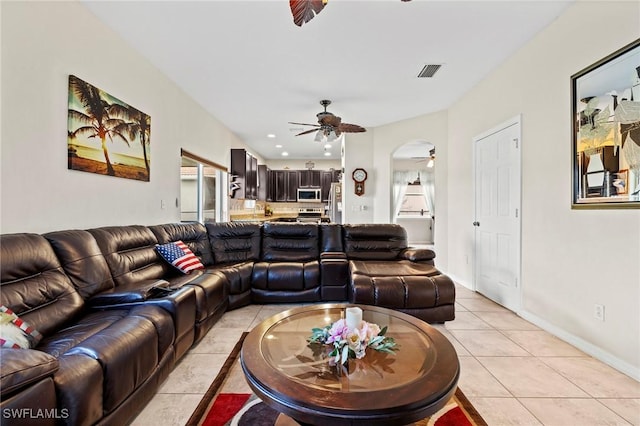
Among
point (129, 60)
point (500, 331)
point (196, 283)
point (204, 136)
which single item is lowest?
point (500, 331)

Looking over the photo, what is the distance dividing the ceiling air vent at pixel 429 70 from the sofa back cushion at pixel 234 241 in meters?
2.84

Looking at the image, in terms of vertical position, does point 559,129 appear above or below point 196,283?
above

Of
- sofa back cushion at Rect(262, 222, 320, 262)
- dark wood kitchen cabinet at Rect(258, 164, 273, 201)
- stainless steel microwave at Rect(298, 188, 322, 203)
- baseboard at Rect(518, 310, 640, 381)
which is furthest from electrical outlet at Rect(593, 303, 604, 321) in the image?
stainless steel microwave at Rect(298, 188, 322, 203)

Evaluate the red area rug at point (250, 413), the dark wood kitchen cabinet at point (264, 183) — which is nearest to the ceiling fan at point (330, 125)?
the red area rug at point (250, 413)

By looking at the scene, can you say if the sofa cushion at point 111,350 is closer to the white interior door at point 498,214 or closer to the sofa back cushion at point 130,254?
the sofa back cushion at point 130,254

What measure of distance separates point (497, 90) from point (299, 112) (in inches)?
110

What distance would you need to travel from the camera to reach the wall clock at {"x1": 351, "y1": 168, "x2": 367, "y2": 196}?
5781mm

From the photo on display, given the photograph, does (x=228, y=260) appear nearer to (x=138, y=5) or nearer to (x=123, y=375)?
(x=123, y=375)

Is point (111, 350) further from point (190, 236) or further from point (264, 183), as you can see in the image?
point (264, 183)

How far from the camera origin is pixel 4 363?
950 mm

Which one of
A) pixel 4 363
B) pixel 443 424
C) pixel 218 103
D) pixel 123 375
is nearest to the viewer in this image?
pixel 4 363

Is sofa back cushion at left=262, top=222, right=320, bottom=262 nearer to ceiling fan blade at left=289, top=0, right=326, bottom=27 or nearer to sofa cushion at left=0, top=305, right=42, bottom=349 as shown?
sofa cushion at left=0, top=305, right=42, bottom=349

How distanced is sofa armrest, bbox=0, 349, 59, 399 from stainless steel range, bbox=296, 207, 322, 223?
722cm

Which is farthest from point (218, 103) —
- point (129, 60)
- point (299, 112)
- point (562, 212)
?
point (562, 212)
